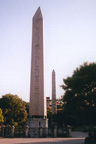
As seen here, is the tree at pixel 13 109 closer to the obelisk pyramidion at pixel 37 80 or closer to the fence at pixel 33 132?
the fence at pixel 33 132

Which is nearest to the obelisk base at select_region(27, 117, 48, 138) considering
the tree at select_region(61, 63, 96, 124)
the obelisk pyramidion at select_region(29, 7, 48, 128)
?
the obelisk pyramidion at select_region(29, 7, 48, 128)

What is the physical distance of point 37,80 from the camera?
2125cm

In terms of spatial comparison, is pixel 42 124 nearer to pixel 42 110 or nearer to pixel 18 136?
pixel 42 110

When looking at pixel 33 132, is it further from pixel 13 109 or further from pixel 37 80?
pixel 13 109

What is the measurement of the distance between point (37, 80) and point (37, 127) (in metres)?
6.26

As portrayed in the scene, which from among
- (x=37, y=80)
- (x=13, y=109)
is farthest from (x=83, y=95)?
(x=13, y=109)

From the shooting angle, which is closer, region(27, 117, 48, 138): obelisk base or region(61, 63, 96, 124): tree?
region(61, 63, 96, 124): tree

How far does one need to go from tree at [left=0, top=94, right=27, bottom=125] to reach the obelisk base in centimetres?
1423

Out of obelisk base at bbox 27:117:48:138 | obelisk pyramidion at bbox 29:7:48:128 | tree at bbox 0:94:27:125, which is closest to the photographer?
obelisk pyramidion at bbox 29:7:48:128

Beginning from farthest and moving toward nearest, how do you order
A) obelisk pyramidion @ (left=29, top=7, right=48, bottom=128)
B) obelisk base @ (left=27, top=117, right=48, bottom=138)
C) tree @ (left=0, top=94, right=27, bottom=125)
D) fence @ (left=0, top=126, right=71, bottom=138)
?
tree @ (left=0, top=94, right=27, bottom=125) < fence @ (left=0, top=126, right=71, bottom=138) < obelisk base @ (left=27, top=117, right=48, bottom=138) < obelisk pyramidion @ (left=29, top=7, right=48, bottom=128)

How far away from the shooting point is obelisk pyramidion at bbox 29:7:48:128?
20766mm

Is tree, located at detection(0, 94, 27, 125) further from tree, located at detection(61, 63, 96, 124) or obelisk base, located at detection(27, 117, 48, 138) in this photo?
tree, located at detection(61, 63, 96, 124)

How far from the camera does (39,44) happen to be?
22094 mm

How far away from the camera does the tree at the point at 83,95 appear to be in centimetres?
2078
